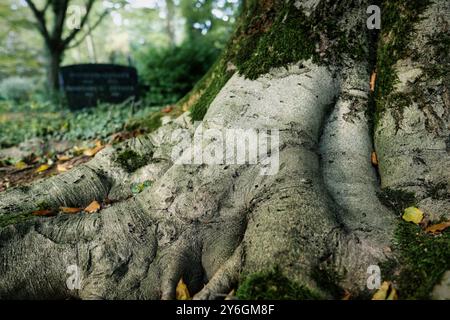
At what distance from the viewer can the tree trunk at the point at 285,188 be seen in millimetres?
2160

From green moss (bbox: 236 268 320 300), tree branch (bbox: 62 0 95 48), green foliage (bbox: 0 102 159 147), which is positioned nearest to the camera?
green moss (bbox: 236 268 320 300)

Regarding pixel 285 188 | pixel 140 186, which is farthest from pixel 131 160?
pixel 285 188

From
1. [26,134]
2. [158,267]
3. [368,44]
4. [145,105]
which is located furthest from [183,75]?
[158,267]

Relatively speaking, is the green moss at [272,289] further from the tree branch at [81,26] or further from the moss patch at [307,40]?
the tree branch at [81,26]

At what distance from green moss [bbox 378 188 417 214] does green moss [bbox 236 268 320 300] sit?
0.96 metres

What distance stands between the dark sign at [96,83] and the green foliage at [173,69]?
577 millimetres

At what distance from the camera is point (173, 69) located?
33.8 feet

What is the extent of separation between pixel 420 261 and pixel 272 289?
853 millimetres

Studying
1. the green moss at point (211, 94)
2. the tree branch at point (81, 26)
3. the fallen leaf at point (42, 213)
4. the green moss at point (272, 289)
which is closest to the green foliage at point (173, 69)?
the tree branch at point (81, 26)

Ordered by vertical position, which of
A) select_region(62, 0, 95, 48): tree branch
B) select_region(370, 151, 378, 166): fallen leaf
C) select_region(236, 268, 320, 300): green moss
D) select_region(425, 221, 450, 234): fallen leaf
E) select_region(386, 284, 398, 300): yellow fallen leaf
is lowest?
select_region(386, 284, 398, 300): yellow fallen leaf

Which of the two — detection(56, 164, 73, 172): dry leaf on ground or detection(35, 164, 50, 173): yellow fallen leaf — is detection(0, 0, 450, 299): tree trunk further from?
detection(35, 164, 50, 173): yellow fallen leaf

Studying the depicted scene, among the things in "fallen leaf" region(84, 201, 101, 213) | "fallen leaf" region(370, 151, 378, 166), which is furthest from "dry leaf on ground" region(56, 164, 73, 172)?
"fallen leaf" region(370, 151, 378, 166)

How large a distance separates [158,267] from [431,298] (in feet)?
5.03

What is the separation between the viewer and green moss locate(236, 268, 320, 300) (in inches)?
75.4
